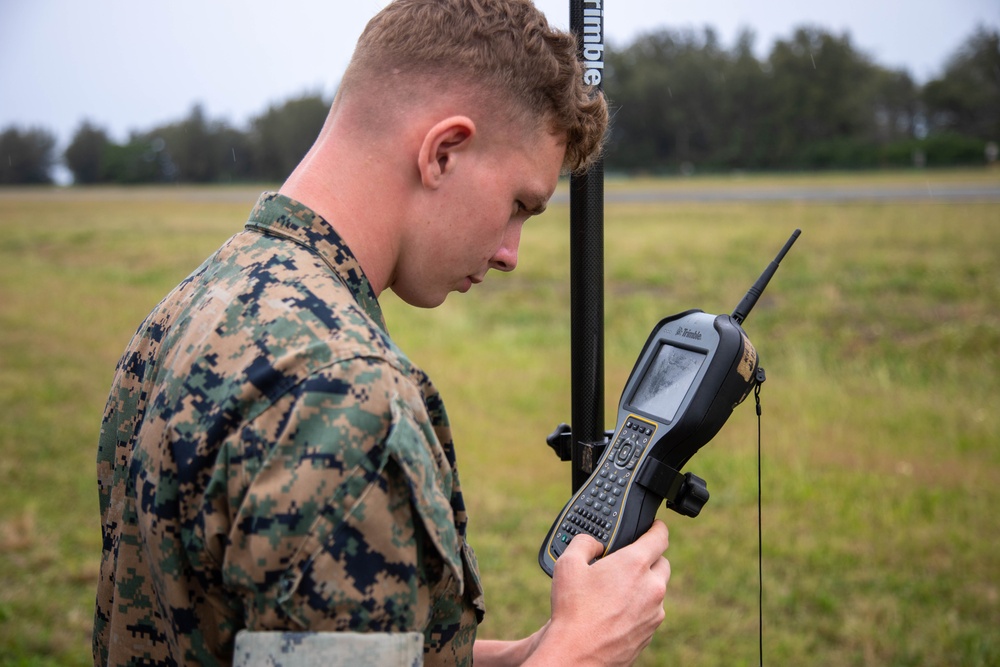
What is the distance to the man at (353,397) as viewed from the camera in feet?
2.81

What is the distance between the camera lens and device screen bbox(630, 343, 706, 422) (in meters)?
1.40

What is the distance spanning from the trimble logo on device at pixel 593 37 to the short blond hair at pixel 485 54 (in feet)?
0.74

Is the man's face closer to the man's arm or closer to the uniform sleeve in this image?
the uniform sleeve

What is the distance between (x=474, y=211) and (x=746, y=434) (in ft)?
16.8

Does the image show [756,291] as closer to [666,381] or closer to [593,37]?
[666,381]

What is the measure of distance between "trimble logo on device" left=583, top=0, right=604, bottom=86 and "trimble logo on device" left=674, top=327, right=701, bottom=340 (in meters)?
0.45

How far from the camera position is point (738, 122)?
2148 cm

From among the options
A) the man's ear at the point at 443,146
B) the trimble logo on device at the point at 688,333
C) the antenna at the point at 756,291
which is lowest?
the trimble logo on device at the point at 688,333

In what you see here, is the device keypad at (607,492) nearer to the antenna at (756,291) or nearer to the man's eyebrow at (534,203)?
the antenna at (756,291)

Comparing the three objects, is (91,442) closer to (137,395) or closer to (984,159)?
(137,395)

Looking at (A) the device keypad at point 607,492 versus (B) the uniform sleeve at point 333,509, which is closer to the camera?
(B) the uniform sleeve at point 333,509

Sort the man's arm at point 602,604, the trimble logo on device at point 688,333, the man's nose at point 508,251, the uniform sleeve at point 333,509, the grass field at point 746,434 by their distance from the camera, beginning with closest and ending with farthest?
the uniform sleeve at point 333,509, the man's arm at point 602,604, the man's nose at point 508,251, the trimble logo on device at point 688,333, the grass field at point 746,434

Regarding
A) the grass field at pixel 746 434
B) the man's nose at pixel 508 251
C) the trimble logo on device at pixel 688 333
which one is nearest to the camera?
A: the man's nose at pixel 508 251

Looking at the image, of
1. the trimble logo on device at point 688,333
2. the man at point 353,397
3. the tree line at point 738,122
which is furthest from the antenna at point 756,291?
the tree line at point 738,122
